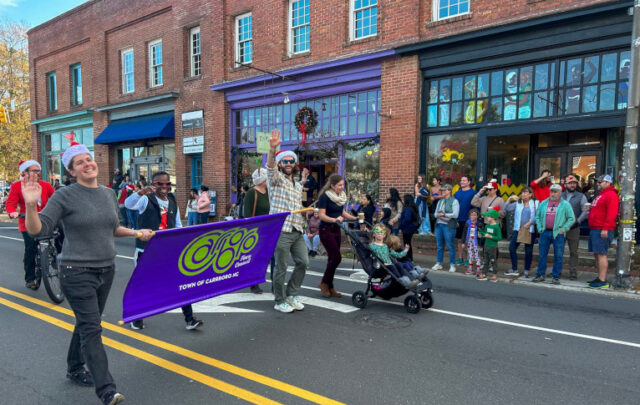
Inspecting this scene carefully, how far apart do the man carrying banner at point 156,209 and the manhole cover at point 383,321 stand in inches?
80.3

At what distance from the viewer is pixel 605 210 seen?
7.80m

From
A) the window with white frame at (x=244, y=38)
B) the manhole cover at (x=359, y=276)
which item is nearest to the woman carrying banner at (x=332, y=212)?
→ the manhole cover at (x=359, y=276)

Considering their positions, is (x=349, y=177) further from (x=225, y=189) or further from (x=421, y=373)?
(x=421, y=373)

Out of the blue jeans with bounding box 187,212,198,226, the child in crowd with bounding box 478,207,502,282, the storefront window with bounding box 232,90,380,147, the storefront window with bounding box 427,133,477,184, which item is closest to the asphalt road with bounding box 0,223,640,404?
the child in crowd with bounding box 478,207,502,282

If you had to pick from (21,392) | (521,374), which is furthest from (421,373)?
(21,392)

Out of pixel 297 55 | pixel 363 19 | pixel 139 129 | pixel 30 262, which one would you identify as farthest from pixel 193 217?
pixel 363 19

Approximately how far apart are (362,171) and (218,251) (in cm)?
952

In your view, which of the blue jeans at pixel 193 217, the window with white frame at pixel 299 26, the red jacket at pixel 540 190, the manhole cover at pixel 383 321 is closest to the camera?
the manhole cover at pixel 383 321

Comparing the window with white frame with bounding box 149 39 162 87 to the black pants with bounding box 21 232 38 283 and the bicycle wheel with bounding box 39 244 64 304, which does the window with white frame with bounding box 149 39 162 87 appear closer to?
the black pants with bounding box 21 232 38 283

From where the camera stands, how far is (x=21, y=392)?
142 inches

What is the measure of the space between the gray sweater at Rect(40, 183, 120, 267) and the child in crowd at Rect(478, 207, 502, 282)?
704cm

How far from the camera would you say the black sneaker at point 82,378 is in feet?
12.2

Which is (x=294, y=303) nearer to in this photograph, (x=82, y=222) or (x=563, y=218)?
(x=82, y=222)

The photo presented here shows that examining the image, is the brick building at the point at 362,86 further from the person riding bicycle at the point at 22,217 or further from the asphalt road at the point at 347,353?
the person riding bicycle at the point at 22,217
